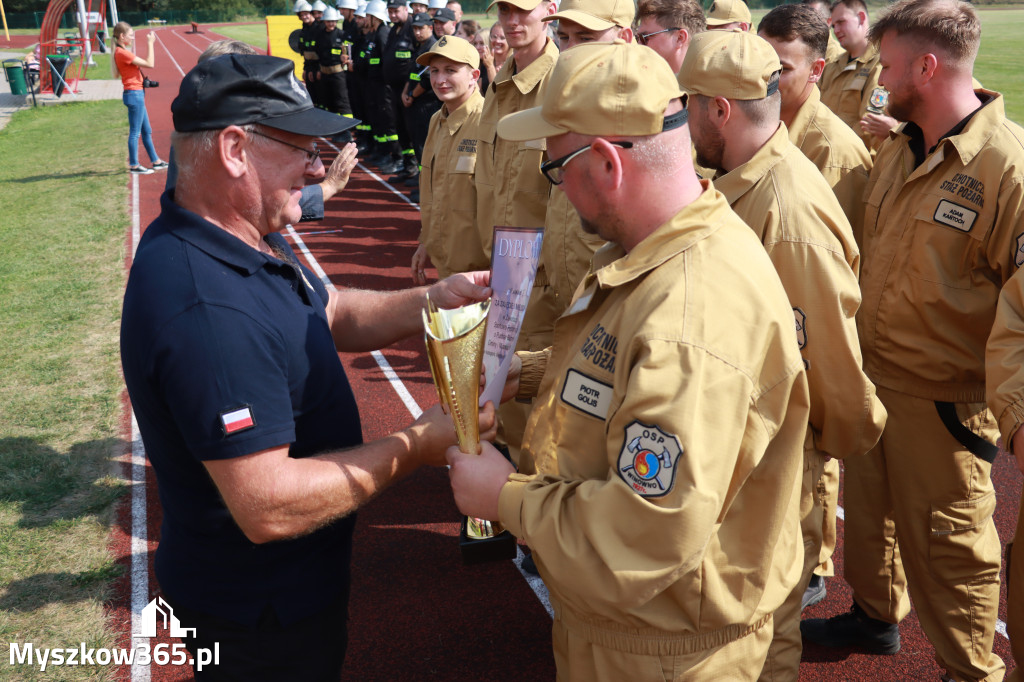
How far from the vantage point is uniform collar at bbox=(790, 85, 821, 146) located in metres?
4.16

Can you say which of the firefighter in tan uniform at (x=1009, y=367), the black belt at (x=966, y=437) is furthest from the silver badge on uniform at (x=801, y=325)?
the black belt at (x=966, y=437)

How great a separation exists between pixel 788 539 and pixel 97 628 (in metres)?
3.57

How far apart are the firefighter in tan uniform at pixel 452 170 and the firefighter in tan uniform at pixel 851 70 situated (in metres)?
3.47

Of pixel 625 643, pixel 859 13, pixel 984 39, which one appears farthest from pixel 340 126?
pixel 984 39

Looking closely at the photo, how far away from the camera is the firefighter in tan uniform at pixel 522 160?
4.92m

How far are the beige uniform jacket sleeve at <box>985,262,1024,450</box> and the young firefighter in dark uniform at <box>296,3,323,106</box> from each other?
1706 centimetres

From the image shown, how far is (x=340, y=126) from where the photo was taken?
2.35 meters

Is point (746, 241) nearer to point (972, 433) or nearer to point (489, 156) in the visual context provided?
point (972, 433)

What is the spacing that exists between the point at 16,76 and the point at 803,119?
29.1 m

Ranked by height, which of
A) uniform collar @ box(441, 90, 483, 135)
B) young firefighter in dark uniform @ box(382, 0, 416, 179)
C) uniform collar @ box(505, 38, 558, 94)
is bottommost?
young firefighter in dark uniform @ box(382, 0, 416, 179)

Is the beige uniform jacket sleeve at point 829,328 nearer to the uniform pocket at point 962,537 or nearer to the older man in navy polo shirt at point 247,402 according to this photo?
the uniform pocket at point 962,537

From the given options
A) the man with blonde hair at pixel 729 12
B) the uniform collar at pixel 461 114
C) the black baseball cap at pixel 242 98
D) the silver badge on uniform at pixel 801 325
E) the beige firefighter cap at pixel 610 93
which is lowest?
the uniform collar at pixel 461 114

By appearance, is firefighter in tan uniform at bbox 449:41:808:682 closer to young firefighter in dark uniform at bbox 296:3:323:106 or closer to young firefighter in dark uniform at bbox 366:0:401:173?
young firefighter in dark uniform at bbox 366:0:401:173

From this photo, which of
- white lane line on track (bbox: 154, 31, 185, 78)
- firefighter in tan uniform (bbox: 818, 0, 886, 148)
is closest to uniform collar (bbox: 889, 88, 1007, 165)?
firefighter in tan uniform (bbox: 818, 0, 886, 148)
